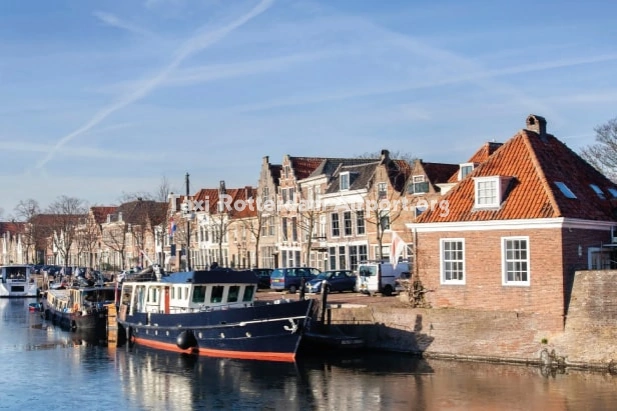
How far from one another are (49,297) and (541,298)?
143 feet

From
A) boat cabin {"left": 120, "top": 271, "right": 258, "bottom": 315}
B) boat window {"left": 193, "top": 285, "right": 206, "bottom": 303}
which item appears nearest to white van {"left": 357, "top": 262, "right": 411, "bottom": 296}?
boat cabin {"left": 120, "top": 271, "right": 258, "bottom": 315}

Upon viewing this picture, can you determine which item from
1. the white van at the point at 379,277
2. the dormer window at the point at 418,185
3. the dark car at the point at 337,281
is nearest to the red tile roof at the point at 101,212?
the dormer window at the point at 418,185

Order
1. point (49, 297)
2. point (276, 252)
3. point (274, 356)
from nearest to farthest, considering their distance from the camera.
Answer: point (274, 356) → point (49, 297) → point (276, 252)

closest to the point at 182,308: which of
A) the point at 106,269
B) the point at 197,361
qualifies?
the point at 197,361

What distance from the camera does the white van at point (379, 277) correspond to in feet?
147

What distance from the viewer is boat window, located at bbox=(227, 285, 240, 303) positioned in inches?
1526

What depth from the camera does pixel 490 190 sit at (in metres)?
33.6

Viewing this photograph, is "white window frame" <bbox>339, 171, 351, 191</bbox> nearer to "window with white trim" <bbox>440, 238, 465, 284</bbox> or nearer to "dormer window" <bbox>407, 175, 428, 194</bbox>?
"dormer window" <bbox>407, 175, 428, 194</bbox>

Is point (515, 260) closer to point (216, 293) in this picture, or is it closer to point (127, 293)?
point (216, 293)

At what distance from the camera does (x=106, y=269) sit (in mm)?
111875

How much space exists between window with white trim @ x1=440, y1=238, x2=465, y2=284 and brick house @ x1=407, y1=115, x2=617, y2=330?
41mm

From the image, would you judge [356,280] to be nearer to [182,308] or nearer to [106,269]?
[182,308]

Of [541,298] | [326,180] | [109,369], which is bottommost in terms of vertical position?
[109,369]

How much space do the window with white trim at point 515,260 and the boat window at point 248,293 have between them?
1234 cm
